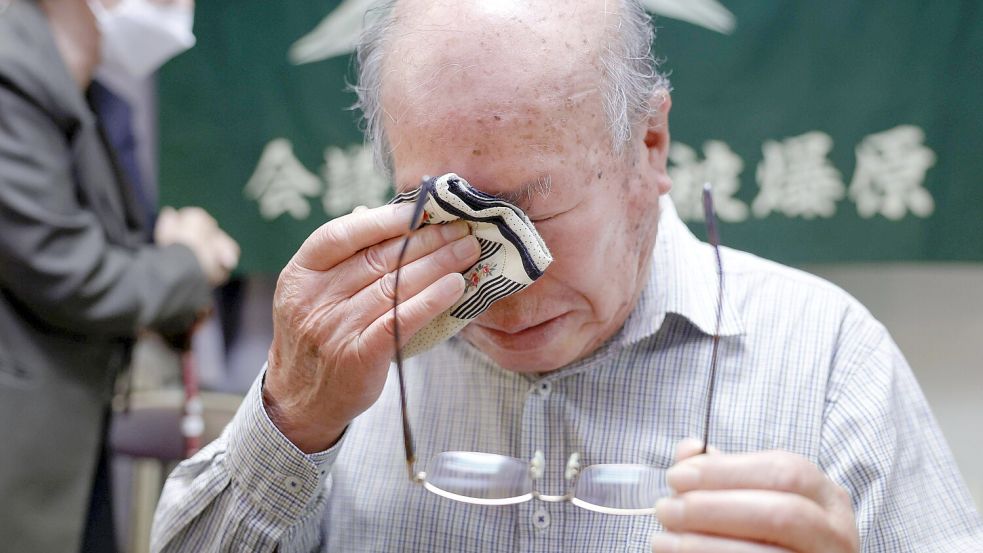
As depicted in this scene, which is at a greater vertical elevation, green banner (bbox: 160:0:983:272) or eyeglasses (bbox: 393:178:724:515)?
green banner (bbox: 160:0:983:272)

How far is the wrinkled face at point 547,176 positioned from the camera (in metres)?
0.98

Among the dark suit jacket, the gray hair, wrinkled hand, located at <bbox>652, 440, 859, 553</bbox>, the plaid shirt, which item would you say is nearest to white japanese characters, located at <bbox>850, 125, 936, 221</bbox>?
the plaid shirt

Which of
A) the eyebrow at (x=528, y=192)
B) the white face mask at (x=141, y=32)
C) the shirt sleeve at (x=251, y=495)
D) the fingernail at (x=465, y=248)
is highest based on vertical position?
the white face mask at (x=141, y=32)

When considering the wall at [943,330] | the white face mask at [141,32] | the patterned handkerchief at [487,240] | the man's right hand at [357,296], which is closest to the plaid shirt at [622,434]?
the man's right hand at [357,296]

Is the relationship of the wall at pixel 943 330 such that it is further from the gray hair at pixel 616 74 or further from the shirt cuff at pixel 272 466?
the shirt cuff at pixel 272 466

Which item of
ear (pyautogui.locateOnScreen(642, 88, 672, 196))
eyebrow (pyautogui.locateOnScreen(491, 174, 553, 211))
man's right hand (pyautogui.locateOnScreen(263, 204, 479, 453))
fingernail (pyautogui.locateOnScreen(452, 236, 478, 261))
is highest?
ear (pyautogui.locateOnScreen(642, 88, 672, 196))

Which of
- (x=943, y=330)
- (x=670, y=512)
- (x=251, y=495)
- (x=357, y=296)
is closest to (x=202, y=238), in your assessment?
(x=251, y=495)

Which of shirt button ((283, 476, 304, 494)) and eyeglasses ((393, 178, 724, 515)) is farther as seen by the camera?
shirt button ((283, 476, 304, 494))

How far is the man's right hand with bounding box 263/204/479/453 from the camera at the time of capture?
3.08 ft

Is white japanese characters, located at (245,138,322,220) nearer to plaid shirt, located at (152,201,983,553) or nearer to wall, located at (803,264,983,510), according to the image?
plaid shirt, located at (152,201,983,553)

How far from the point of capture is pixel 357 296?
0.96 m

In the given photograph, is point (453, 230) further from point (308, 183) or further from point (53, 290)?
point (308, 183)

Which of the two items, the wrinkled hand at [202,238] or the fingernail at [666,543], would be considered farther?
the wrinkled hand at [202,238]

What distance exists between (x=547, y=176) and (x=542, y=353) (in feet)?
0.79
